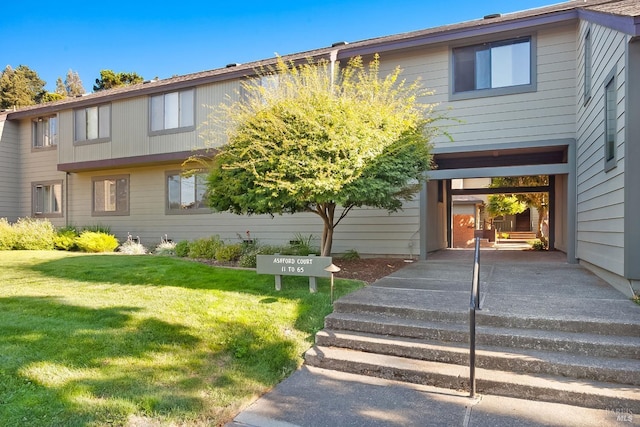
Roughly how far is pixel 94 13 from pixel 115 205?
8522 millimetres

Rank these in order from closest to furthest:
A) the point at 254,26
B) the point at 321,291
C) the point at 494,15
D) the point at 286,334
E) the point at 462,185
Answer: the point at 286,334 → the point at 321,291 → the point at 494,15 → the point at 254,26 → the point at 462,185

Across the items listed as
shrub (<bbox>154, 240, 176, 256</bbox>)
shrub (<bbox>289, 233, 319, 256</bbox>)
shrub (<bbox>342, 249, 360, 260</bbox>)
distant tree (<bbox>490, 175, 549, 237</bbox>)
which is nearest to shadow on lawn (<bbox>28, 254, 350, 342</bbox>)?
shrub (<bbox>154, 240, 176, 256</bbox>)

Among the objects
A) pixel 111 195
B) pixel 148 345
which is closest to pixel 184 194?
pixel 111 195

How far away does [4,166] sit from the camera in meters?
16.3

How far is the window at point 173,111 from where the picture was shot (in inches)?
508

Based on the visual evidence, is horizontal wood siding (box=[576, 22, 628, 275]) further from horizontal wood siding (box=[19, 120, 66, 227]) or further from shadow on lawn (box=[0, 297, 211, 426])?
horizontal wood siding (box=[19, 120, 66, 227])

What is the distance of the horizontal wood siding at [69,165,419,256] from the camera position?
10477 millimetres

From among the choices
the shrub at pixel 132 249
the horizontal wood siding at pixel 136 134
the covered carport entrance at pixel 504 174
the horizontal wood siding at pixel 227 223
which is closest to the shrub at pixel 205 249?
the horizontal wood siding at pixel 227 223

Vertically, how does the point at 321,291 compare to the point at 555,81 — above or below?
below

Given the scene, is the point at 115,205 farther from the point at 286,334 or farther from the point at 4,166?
the point at 286,334

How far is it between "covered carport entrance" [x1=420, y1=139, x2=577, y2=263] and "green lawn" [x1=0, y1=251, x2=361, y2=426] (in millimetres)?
4601

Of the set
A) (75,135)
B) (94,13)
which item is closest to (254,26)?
(94,13)

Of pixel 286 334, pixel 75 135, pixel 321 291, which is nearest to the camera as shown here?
pixel 286 334

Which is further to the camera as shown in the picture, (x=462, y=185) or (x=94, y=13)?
(x=462, y=185)
